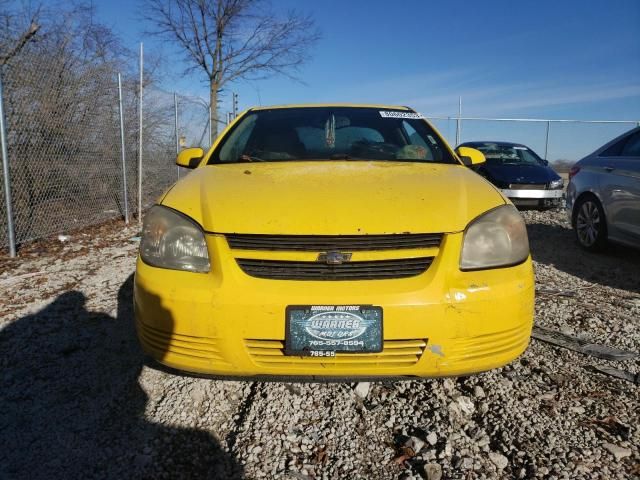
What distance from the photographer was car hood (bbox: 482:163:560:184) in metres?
8.13

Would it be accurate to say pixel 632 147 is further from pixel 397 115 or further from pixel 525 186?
pixel 525 186

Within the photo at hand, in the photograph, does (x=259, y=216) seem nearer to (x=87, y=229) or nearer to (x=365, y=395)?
(x=365, y=395)

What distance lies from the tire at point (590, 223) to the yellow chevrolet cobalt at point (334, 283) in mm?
3495

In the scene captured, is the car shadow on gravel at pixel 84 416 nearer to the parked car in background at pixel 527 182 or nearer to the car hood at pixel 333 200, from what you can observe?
the car hood at pixel 333 200

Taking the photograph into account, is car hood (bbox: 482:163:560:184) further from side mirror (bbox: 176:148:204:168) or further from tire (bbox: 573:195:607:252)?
side mirror (bbox: 176:148:204:168)

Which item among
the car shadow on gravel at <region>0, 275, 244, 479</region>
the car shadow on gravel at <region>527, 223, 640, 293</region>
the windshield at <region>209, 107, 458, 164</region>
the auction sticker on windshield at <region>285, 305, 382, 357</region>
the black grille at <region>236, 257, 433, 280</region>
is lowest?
the car shadow on gravel at <region>0, 275, 244, 479</region>

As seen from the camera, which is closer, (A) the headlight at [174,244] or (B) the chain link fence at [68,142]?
(A) the headlight at [174,244]

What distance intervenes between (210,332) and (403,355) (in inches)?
27.9

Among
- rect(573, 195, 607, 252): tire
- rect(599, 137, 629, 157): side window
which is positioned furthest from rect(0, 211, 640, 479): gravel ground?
rect(599, 137, 629, 157): side window

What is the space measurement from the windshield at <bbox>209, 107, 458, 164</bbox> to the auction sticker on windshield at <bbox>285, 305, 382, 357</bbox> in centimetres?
125

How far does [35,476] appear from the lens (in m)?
1.56

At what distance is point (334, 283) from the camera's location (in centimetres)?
163

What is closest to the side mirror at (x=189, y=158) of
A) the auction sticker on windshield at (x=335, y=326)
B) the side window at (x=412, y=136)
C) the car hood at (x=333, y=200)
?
the car hood at (x=333, y=200)

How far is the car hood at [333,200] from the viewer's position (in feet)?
5.55
